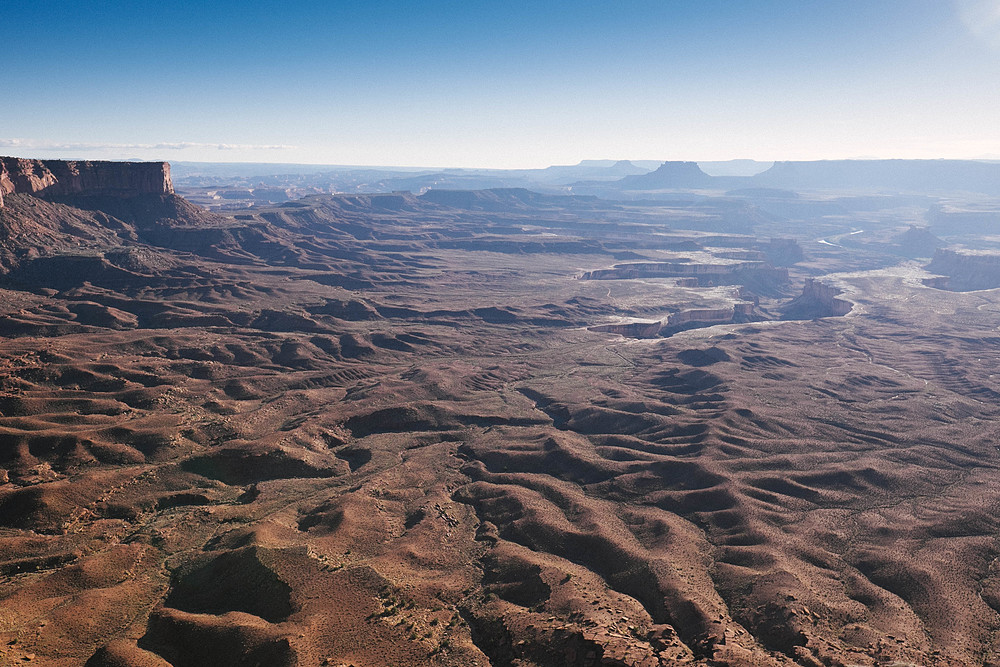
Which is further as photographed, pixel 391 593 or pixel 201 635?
pixel 391 593

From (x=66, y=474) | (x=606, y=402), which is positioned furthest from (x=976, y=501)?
(x=66, y=474)

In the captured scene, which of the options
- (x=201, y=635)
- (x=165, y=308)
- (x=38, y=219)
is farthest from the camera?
(x=38, y=219)

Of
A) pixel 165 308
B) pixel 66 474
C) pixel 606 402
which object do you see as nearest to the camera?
pixel 66 474

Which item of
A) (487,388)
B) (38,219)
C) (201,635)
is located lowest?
(487,388)

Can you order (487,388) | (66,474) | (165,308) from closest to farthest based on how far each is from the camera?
(66,474), (487,388), (165,308)

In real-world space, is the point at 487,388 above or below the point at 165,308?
below

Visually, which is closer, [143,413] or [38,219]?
[143,413]

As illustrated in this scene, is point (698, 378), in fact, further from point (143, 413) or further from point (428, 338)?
point (143, 413)

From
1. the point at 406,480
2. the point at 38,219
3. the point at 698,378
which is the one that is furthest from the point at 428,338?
the point at 38,219

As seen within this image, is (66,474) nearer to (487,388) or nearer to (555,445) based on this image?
(555,445)
